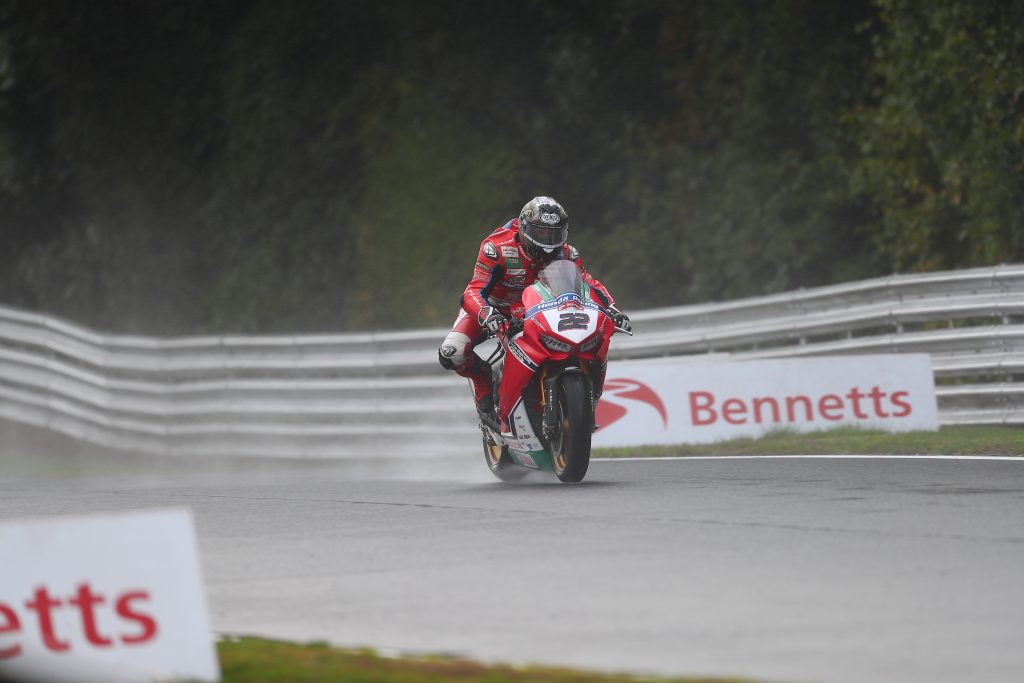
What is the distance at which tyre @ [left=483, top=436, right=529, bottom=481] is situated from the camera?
13.7 m

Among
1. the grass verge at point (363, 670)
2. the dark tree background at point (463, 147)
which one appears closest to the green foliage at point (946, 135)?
the dark tree background at point (463, 147)

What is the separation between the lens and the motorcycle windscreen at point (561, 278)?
12.5 meters

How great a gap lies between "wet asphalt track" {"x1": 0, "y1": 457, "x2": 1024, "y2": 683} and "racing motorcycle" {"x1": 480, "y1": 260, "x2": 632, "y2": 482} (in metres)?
0.33

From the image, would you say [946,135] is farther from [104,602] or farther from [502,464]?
[104,602]

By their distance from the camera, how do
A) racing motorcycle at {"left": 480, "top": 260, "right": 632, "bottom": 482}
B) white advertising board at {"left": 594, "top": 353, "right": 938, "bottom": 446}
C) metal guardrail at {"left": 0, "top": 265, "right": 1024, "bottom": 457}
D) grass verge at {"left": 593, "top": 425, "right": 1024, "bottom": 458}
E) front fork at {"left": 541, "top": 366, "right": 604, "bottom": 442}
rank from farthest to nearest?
1. metal guardrail at {"left": 0, "top": 265, "right": 1024, "bottom": 457}
2. white advertising board at {"left": 594, "top": 353, "right": 938, "bottom": 446}
3. grass verge at {"left": 593, "top": 425, "right": 1024, "bottom": 458}
4. front fork at {"left": 541, "top": 366, "right": 604, "bottom": 442}
5. racing motorcycle at {"left": 480, "top": 260, "right": 632, "bottom": 482}

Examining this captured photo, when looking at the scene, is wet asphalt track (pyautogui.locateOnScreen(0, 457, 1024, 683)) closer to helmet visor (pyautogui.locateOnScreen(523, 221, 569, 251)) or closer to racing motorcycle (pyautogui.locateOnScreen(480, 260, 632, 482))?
racing motorcycle (pyautogui.locateOnScreen(480, 260, 632, 482))

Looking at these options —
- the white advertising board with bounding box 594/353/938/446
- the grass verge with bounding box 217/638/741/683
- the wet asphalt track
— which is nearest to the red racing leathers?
the wet asphalt track

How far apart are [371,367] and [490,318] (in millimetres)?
8970

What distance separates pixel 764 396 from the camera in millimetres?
16547

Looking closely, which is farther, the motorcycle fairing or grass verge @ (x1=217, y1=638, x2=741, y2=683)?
the motorcycle fairing

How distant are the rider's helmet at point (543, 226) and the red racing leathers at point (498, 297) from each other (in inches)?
4.1

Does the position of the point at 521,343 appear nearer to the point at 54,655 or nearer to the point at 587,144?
the point at 54,655

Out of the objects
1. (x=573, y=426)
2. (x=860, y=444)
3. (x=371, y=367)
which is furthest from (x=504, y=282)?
(x=371, y=367)

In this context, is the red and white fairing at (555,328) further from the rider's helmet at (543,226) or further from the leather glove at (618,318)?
the rider's helmet at (543,226)
